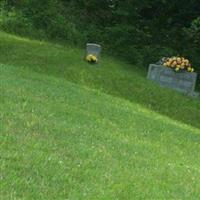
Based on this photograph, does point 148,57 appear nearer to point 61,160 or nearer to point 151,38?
point 151,38

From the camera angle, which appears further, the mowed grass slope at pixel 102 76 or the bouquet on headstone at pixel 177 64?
the bouquet on headstone at pixel 177 64

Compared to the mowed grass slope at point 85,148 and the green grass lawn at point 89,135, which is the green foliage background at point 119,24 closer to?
the green grass lawn at point 89,135

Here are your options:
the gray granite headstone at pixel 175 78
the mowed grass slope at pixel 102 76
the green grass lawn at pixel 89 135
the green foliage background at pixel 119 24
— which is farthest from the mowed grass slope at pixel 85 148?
the green foliage background at pixel 119 24

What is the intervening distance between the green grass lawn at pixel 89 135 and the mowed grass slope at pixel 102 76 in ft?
0.11

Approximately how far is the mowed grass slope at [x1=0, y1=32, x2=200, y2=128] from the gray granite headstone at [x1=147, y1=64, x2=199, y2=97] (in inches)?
17.5

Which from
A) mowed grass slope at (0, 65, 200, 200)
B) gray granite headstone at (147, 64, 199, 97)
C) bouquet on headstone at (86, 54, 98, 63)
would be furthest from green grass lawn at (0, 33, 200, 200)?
gray granite headstone at (147, 64, 199, 97)

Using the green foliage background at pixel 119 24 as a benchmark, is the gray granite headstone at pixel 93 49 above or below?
above

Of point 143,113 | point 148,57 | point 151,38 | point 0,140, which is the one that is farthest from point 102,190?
point 151,38

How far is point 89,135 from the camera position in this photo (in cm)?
845

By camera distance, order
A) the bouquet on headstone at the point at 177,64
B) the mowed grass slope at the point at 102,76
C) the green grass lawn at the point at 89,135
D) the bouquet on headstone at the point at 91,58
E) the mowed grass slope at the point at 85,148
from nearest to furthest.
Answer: the mowed grass slope at the point at 85,148, the green grass lawn at the point at 89,135, the mowed grass slope at the point at 102,76, the bouquet on headstone at the point at 91,58, the bouquet on headstone at the point at 177,64

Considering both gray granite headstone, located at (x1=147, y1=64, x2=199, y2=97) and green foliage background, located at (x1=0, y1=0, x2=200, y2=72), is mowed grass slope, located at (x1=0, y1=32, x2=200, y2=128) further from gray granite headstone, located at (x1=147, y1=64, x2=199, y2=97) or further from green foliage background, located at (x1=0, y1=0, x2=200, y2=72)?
green foliage background, located at (x1=0, y1=0, x2=200, y2=72)

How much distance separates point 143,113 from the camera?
12.2 meters

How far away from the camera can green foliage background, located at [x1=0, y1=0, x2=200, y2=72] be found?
19.7m

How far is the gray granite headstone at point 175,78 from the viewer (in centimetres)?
1658
